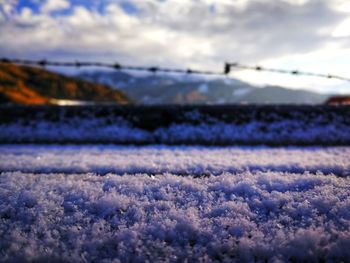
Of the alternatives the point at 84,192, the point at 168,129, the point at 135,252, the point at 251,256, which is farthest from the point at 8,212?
the point at 168,129

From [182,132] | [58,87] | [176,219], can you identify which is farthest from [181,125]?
[58,87]

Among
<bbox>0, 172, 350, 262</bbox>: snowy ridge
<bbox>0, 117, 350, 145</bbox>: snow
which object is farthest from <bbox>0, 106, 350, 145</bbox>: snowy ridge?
<bbox>0, 172, 350, 262</bbox>: snowy ridge

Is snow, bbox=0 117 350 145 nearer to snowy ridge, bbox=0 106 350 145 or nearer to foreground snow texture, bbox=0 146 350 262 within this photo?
snowy ridge, bbox=0 106 350 145

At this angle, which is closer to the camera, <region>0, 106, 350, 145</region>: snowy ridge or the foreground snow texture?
the foreground snow texture

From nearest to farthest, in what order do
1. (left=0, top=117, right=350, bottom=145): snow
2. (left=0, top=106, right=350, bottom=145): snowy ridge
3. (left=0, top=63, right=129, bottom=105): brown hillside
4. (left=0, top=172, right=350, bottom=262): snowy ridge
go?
(left=0, top=172, right=350, bottom=262): snowy ridge
(left=0, top=117, right=350, bottom=145): snow
(left=0, top=106, right=350, bottom=145): snowy ridge
(left=0, top=63, right=129, bottom=105): brown hillside

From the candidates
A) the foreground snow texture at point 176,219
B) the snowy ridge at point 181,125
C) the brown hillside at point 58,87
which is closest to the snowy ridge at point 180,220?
the foreground snow texture at point 176,219

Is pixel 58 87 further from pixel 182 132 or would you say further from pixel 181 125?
pixel 182 132

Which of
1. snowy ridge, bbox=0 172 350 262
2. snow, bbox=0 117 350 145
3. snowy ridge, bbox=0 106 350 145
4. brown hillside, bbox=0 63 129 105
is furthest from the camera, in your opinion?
brown hillside, bbox=0 63 129 105
